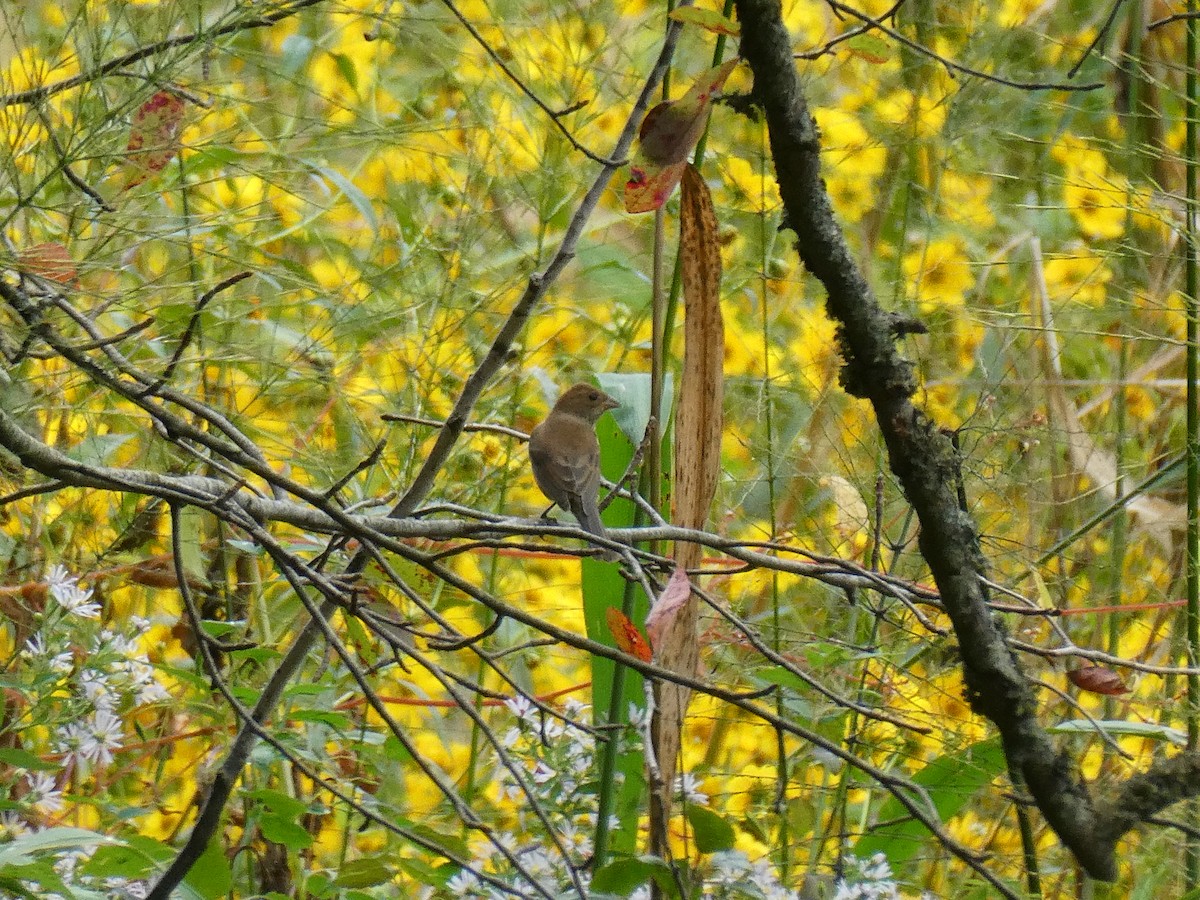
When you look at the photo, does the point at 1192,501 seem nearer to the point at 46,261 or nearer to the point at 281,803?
the point at 281,803

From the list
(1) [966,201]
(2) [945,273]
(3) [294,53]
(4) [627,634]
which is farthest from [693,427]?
(1) [966,201]

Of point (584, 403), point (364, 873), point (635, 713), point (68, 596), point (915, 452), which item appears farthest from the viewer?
point (584, 403)

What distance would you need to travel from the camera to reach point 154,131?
1.32 metres

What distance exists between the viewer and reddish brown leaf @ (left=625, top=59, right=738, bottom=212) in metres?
0.92

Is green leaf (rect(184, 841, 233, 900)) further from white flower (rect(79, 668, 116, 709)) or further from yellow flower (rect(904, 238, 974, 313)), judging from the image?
yellow flower (rect(904, 238, 974, 313))

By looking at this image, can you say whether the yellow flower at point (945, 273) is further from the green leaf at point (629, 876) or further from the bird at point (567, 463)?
the green leaf at point (629, 876)

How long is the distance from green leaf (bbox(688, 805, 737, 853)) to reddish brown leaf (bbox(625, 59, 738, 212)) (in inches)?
24.5

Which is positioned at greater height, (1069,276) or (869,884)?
(1069,276)

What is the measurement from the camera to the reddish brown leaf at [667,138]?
36.2 inches

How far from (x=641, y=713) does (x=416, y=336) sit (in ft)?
3.48

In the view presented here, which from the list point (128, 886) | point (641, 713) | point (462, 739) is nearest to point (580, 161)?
point (462, 739)

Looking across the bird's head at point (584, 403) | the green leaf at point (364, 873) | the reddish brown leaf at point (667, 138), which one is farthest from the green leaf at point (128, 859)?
the bird's head at point (584, 403)

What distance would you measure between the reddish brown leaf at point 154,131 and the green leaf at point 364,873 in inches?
27.5

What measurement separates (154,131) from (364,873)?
0.75m
